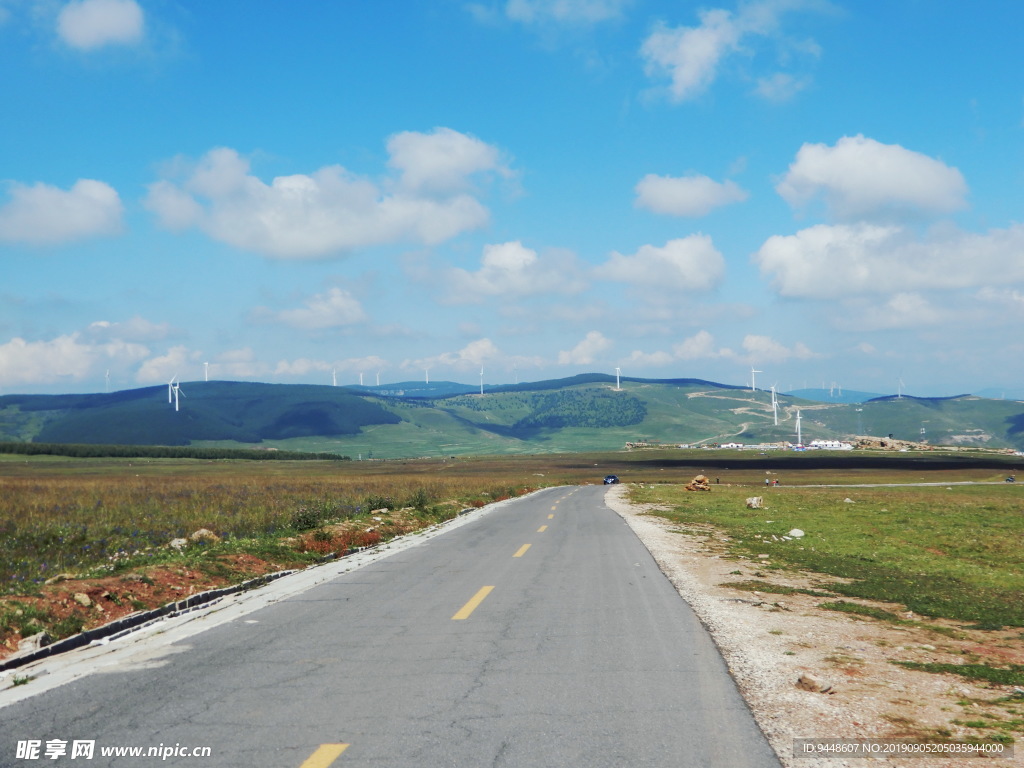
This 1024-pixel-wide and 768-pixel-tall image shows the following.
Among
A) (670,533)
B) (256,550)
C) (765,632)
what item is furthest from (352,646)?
(670,533)

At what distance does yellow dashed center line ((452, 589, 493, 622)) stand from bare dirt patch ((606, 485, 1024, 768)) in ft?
12.3

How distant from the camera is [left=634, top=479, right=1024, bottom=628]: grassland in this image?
14.8 m

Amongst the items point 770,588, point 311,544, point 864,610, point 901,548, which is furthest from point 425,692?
point 901,548

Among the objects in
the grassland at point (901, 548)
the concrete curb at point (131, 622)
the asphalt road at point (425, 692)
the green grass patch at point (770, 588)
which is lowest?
the grassland at point (901, 548)

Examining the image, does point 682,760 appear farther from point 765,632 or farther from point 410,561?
point 410,561

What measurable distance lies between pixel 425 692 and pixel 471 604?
471cm

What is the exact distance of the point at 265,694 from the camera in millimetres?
7367

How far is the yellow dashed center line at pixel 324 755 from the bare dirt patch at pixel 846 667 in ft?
12.3

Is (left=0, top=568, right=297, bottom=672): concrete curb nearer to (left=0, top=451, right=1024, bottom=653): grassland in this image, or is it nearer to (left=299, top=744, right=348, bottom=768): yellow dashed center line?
(left=0, top=451, right=1024, bottom=653): grassland

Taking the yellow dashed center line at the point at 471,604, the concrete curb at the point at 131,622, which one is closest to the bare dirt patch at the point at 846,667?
the yellow dashed center line at the point at 471,604

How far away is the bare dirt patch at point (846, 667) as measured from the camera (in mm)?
6551

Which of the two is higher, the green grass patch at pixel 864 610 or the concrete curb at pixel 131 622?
the concrete curb at pixel 131 622

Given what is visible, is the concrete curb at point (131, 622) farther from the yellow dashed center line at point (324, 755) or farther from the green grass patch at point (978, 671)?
the green grass patch at point (978, 671)

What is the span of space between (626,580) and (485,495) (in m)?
36.9
